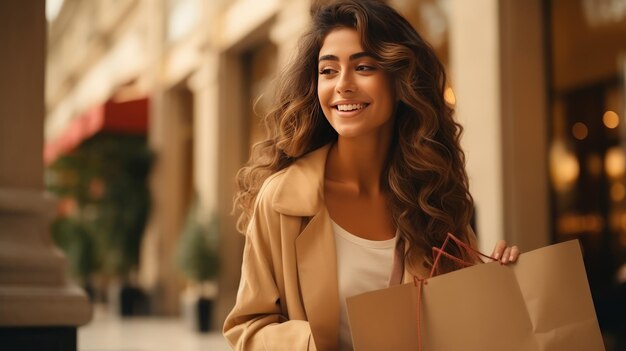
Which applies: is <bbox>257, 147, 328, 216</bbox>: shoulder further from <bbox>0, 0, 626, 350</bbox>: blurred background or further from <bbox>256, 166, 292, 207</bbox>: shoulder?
<bbox>0, 0, 626, 350</bbox>: blurred background

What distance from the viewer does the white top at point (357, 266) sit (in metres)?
2.07

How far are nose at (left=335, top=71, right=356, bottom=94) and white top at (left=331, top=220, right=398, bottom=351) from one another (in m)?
0.38

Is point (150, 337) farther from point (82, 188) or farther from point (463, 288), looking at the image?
point (463, 288)

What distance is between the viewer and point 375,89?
2.08 metres

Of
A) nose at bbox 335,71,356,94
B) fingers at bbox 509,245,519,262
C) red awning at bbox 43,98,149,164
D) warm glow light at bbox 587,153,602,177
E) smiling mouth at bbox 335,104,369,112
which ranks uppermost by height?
red awning at bbox 43,98,149,164

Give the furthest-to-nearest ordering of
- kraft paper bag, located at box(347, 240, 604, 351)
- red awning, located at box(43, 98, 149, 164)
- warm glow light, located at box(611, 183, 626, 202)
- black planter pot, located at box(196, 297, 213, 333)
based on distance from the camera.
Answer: red awning, located at box(43, 98, 149, 164), black planter pot, located at box(196, 297, 213, 333), warm glow light, located at box(611, 183, 626, 202), kraft paper bag, located at box(347, 240, 604, 351)

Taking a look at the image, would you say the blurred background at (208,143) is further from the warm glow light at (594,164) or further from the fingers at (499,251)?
the fingers at (499,251)

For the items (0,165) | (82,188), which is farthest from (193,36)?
(0,165)

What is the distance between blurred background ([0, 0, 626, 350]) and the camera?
3.89 m

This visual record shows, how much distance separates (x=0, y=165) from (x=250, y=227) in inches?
88.3

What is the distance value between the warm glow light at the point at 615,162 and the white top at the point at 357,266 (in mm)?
6830

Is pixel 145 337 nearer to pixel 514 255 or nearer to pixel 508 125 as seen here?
pixel 508 125

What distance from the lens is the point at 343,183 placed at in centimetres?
229

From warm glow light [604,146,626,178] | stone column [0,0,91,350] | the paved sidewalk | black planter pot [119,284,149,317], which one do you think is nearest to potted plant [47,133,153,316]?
black planter pot [119,284,149,317]
